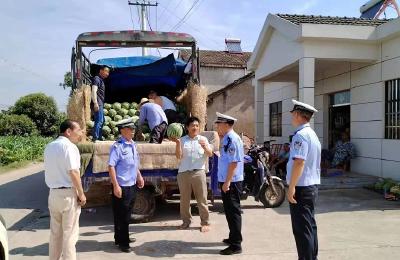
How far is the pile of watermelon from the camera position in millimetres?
7680

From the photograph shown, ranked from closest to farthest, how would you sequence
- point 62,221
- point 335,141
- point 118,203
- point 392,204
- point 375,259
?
point 62,221, point 375,259, point 118,203, point 392,204, point 335,141

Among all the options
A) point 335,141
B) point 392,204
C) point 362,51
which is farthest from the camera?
point 335,141

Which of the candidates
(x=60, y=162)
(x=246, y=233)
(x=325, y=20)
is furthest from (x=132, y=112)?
(x=325, y=20)

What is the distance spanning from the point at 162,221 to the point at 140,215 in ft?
1.35

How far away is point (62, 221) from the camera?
437 centimetres

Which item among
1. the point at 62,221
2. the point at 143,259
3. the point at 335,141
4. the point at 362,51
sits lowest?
the point at 143,259

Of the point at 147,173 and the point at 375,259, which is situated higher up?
the point at 147,173

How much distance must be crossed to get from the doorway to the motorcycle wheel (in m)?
4.94

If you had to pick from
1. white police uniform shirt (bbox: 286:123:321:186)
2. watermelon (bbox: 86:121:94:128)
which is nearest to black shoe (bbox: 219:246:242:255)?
white police uniform shirt (bbox: 286:123:321:186)

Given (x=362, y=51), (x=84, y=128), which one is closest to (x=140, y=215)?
(x=84, y=128)

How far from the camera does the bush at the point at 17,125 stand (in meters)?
28.5

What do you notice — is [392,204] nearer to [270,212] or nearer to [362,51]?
[270,212]

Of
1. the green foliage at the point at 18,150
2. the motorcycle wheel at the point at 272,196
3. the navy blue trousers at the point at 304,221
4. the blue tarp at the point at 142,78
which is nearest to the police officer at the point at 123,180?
the navy blue trousers at the point at 304,221

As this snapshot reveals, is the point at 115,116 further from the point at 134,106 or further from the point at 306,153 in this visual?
the point at 306,153
